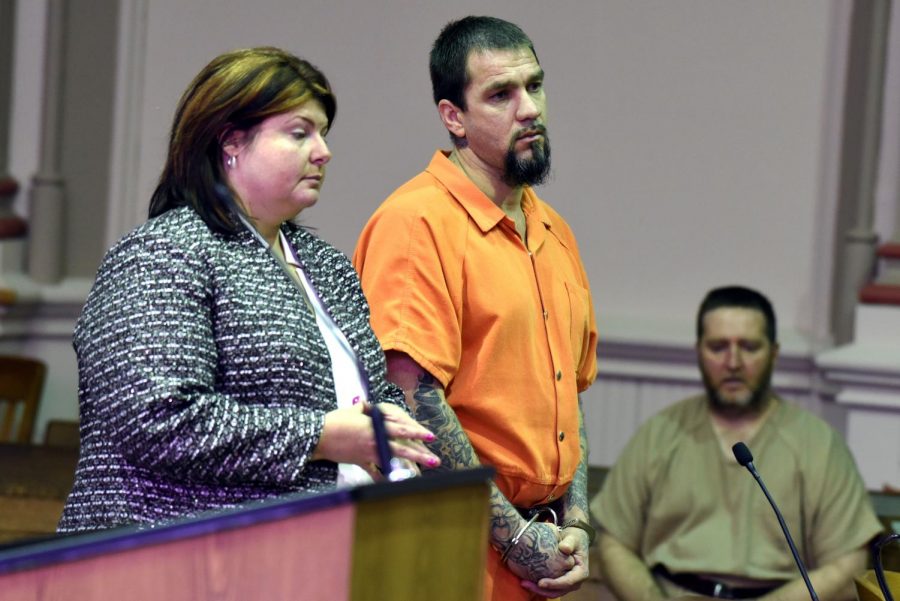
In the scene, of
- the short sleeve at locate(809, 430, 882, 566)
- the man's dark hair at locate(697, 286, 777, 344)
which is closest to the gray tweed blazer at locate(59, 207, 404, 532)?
the short sleeve at locate(809, 430, 882, 566)

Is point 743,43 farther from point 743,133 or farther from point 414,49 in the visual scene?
point 414,49

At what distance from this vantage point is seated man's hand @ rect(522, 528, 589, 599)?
98.4 inches

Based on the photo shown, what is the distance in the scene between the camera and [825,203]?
537cm

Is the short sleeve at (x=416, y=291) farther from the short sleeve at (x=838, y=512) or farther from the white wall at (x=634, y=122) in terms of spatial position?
the white wall at (x=634, y=122)

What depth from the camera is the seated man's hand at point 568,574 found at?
2500mm

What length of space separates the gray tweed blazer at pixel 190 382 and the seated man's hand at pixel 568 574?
62cm

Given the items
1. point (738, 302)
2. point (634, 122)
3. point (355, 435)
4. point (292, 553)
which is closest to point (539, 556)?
point (355, 435)

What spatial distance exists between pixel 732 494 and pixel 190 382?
241cm

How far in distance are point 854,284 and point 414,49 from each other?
72.1 inches

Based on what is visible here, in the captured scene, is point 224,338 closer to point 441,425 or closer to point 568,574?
point 441,425

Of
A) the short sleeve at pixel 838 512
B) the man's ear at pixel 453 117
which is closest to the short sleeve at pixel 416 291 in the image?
the man's ear at pixel 453 117

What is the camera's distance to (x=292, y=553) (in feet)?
4.86

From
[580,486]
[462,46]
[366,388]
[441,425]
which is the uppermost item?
[462,46]

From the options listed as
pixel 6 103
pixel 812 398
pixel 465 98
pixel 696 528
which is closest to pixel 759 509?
pixel 696 528
